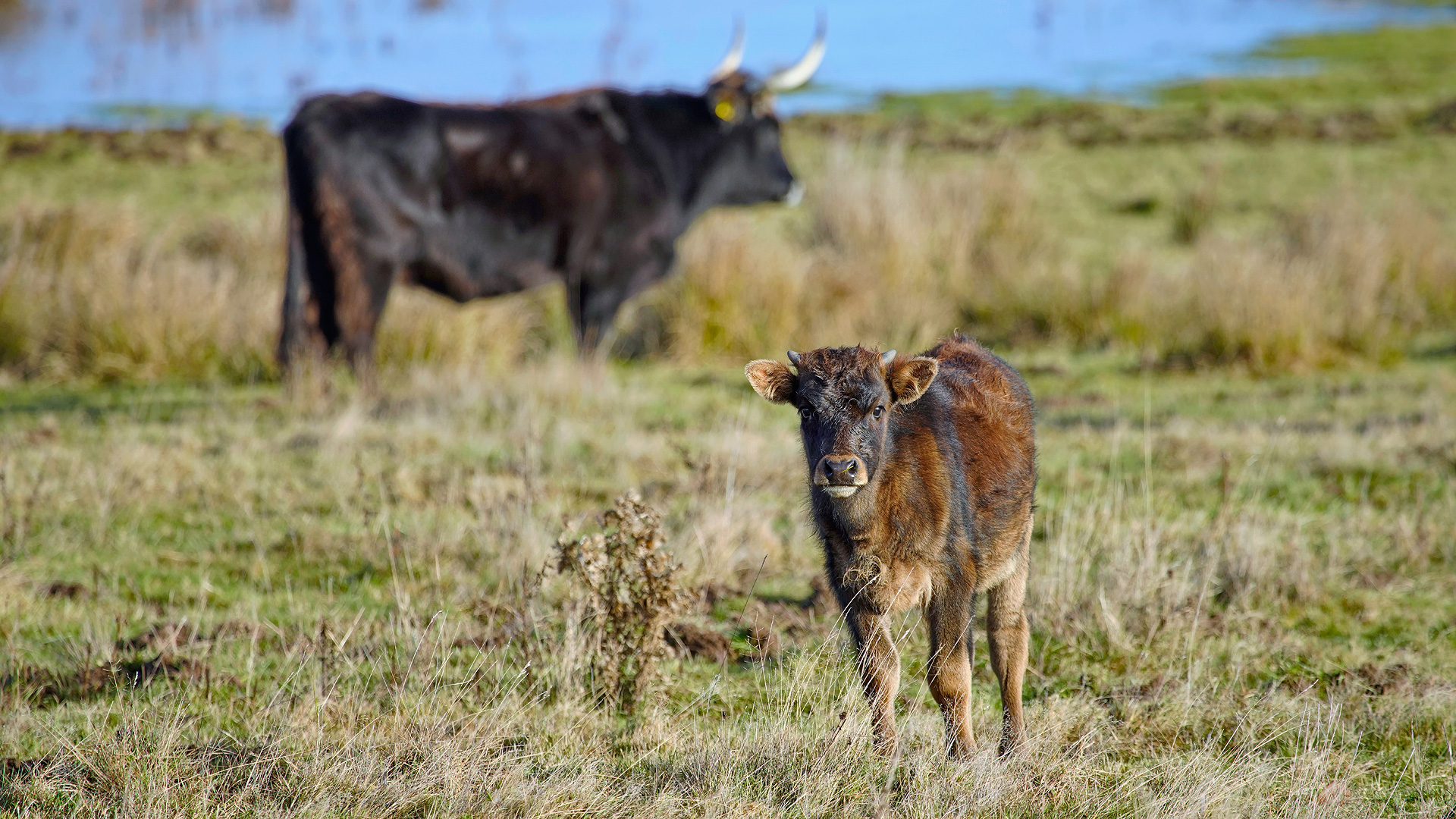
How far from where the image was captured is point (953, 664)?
400 cm

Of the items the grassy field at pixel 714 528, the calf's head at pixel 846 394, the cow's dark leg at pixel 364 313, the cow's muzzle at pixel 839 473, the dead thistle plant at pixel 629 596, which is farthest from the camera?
the cow's dark leg at pixel 364 313

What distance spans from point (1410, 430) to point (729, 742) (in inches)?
258

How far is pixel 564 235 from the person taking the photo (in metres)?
10.4

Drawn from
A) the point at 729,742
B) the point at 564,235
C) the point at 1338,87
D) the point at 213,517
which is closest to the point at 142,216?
the point at 564,235

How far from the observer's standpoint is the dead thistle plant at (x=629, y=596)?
460 centimetres

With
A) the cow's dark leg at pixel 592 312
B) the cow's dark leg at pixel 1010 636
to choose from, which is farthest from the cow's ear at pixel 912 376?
the cow's dark leg at pixel 592 312

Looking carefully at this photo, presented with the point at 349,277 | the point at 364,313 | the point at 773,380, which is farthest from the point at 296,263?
the point at 773,380

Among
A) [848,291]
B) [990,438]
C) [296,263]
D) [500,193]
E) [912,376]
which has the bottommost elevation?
[848,291]

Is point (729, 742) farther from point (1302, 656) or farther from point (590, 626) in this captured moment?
point (1302, 656)

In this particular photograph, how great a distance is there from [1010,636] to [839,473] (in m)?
1.17

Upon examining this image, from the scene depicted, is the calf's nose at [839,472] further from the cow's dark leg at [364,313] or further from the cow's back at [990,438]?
the cow's dark leg at [364,313]

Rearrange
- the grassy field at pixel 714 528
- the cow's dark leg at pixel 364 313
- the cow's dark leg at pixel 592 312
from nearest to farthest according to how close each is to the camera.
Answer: the grassy field at pixel 714 528, the cow's dark leg at pixel 364 313, the cow's dark leg at pixel 592 312

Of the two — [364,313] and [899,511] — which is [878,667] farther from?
[364,313]

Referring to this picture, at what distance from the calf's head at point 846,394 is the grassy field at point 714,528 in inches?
28.2
